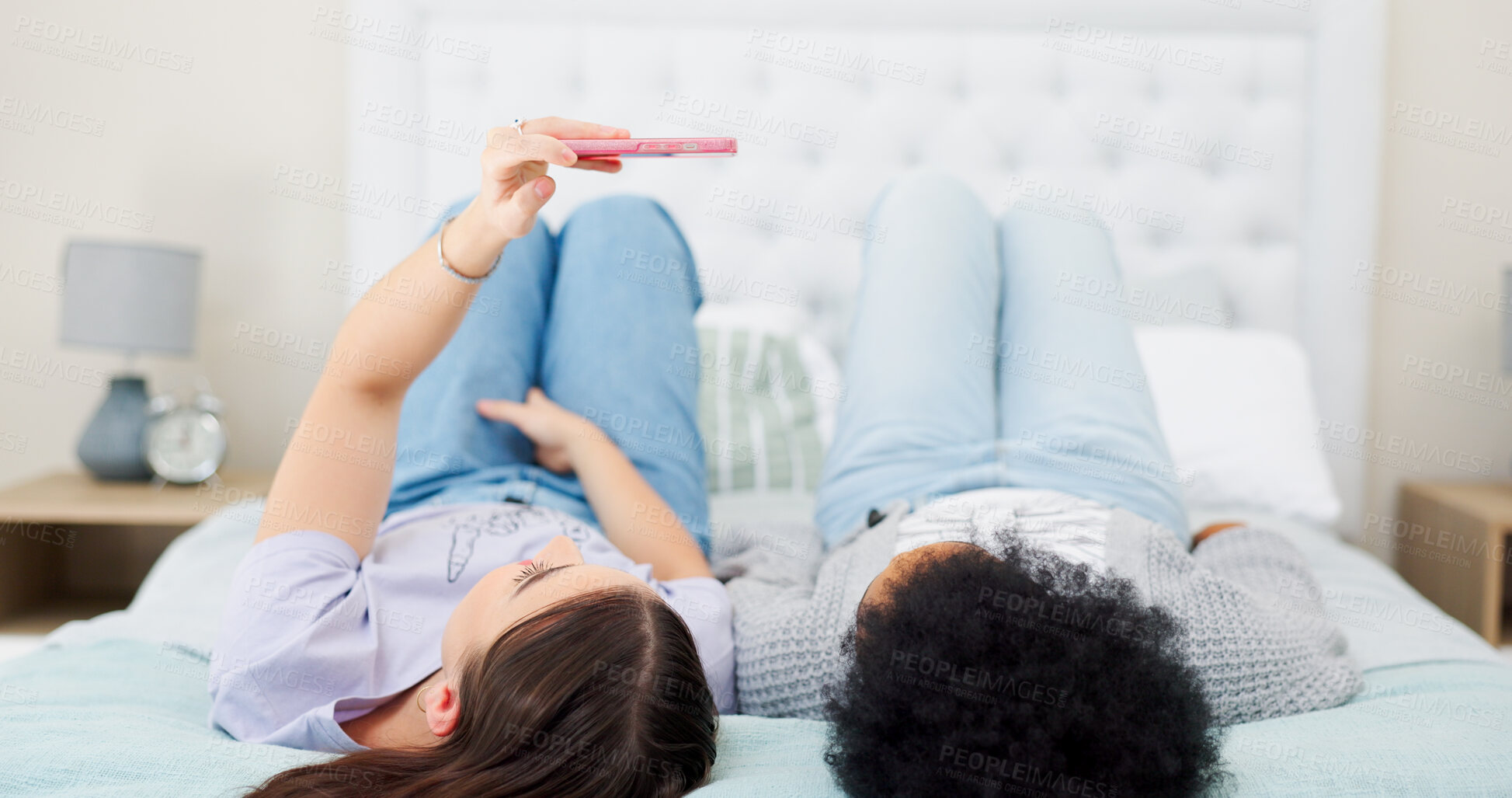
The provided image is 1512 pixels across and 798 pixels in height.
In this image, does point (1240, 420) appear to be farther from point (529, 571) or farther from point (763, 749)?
point (529, 571)

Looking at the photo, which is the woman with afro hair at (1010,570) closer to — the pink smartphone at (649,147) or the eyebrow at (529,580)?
the eyebrow at (529,580)

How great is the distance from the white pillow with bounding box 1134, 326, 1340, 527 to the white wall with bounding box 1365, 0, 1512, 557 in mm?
505

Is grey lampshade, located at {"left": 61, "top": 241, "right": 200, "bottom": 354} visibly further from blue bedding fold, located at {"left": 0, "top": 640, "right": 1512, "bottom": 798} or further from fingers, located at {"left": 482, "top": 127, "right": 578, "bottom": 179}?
fingers, located at {"left": 482, "top": 127, "right": 578, "bottom": 179}

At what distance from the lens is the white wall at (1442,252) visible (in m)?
2.14

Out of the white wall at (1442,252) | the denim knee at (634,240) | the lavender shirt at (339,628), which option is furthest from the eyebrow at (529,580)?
the white wall at (1442,252)

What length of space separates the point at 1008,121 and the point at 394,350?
1.71 metres

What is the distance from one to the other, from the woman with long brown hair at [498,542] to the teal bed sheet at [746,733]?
6cm

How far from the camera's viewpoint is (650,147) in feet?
2.32

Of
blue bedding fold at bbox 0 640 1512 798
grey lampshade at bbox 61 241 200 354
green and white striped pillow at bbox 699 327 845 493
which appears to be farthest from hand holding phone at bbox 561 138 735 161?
grey lampshade at bbox 61 241 200 354

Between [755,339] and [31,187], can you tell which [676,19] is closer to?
[755,339]

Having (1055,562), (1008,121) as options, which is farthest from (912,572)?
(1008,121)

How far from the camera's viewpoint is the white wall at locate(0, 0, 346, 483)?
225 centimetres

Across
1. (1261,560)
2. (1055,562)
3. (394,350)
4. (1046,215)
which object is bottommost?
(1261,560)

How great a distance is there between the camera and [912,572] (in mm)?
644
